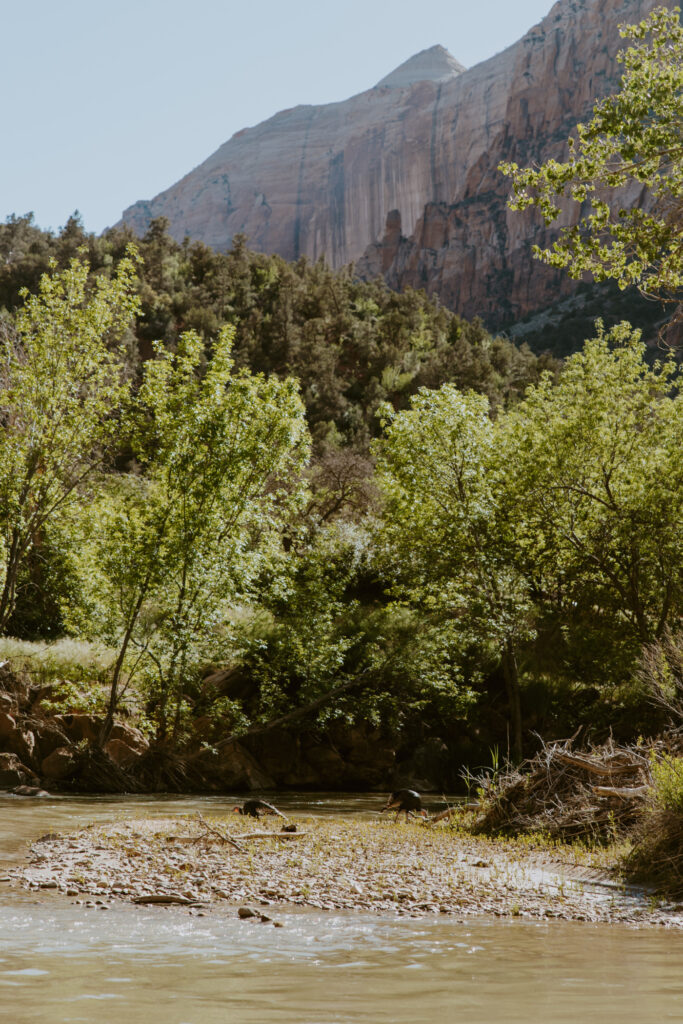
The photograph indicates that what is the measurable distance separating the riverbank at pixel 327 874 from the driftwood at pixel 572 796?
2.13 ft

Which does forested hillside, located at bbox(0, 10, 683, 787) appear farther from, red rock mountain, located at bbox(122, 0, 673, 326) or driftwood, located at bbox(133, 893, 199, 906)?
red rock mountain, located at bbox(122, 0, 673, 326)

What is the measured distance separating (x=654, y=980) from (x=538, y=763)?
698cm

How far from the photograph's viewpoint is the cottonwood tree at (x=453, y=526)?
20969mm

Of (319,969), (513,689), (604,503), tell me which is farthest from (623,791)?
(604,503)

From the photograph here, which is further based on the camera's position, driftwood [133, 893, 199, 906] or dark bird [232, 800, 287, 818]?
dark bird [232, 800, 287, 818]

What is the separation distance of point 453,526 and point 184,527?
Result: 6665 mm

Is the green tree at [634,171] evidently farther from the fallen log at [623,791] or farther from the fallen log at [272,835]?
the fallen log at [272,835]

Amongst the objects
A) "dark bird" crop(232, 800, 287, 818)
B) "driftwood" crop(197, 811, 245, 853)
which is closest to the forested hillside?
"dark bird" crop(232, 800, 287, 818)

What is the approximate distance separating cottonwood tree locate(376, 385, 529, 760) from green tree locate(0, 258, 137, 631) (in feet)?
23.0

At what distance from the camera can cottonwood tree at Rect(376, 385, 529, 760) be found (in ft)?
68.8

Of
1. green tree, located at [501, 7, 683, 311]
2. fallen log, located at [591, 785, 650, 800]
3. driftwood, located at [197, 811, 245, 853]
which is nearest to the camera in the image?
driftwood, located at [197, 811, 245, 853]

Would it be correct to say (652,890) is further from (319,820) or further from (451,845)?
(319,820)

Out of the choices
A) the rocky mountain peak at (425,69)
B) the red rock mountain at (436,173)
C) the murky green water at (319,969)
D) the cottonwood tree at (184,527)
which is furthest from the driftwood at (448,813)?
the rocky mountain peak at (425,69)

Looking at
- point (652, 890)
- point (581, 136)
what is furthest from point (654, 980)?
point (581, 136)
